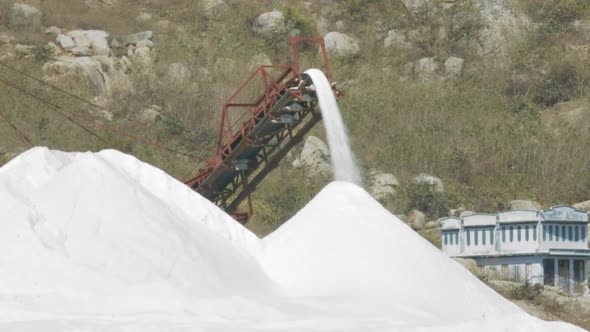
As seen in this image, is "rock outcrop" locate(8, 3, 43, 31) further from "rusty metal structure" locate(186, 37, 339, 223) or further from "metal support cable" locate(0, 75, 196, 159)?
"rusty metal structure" locate(186, 37, 339, 223)

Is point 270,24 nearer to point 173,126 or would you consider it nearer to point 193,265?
point 173,126

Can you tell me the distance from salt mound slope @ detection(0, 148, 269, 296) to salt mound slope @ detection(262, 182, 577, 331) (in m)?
0.43

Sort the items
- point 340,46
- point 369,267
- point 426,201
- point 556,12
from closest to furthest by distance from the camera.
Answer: point 369,267
point 426,201
point 340,46
point 556,12

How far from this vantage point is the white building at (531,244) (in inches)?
831

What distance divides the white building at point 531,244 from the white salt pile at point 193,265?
7.69 m

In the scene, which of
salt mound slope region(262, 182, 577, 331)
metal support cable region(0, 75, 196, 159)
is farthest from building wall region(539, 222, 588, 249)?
metal support cable region(0, 75, 196, 159)

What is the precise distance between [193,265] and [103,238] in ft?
2.94

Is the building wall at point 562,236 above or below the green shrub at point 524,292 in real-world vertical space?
above

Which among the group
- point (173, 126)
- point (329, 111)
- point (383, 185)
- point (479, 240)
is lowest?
point (479, 240)

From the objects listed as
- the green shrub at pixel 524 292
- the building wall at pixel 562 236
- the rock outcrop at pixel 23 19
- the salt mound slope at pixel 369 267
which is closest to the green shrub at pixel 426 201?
the building wall at pixel 562 236

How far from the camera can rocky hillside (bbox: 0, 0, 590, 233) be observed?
27.2 m

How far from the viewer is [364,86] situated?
3144 centimetres

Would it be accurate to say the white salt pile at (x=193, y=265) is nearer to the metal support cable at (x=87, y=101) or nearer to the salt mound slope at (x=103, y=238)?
the salt mound slope at (x=103, y=238)

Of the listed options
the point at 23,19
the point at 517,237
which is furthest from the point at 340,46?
the point at 517,237
